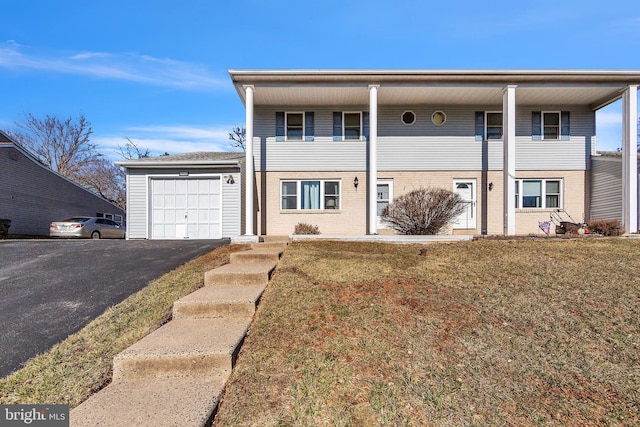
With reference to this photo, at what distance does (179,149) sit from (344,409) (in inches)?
1650

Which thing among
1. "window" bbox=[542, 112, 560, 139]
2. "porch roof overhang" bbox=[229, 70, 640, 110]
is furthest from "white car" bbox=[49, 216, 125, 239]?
"window" bbox=[542, 112, 560, 139]

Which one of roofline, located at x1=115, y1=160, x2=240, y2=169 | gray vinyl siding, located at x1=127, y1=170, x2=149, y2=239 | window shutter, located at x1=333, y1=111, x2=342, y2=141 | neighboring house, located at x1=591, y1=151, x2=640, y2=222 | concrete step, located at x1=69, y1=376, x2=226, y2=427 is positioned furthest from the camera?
window shutter, located at x1=333, y1=111, x2=342, y2=141

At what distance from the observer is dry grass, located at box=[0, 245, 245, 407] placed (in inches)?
118

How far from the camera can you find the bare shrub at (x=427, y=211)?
981cm

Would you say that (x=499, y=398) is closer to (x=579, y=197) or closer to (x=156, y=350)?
(x=156, y=350)

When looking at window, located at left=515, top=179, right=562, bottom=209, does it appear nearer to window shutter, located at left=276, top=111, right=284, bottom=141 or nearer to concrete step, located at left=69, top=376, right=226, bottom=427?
window shutter, located at left=276, top=111, right=284, bottom=141

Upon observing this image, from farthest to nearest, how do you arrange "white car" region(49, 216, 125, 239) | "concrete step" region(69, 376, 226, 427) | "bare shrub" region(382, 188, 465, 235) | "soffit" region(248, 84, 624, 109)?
"white car" region(49, 216, 125, 239) → "soffit" region(248, 84, 624, 109) → "bare shrub" region(382, 188, 465, 235) → "concrete step" region(69, 376, 226, 427)

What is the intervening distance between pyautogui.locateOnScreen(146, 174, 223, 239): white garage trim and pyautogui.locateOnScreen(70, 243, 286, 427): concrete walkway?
28.8ft

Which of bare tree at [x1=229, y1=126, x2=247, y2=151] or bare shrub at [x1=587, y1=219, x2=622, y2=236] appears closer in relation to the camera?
bare shrub at [x1=587, y1=219, x2=622, y2=236]

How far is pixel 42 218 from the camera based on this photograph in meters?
19.9

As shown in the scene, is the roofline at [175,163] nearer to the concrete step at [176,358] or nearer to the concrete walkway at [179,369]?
the concrete walkway at [179,369]

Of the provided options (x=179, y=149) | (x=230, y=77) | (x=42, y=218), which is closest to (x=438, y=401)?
(x=230, y=77)

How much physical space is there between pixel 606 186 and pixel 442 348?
1249cm

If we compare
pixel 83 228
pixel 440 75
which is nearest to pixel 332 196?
pixel 440 75
